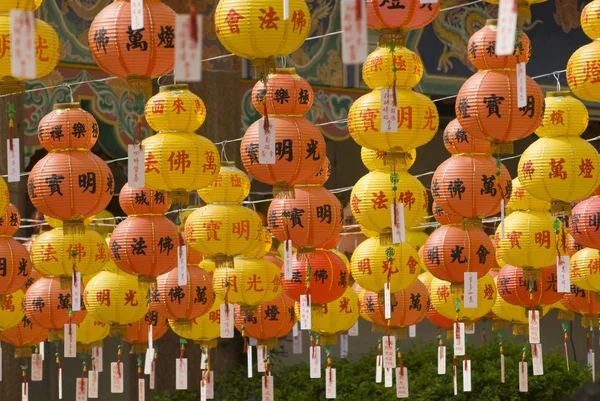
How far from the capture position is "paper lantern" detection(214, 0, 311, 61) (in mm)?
6453

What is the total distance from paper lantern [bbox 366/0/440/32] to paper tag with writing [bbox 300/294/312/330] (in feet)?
8.35

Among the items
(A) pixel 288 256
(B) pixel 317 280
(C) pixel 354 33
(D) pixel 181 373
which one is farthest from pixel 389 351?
(C) pixel 354 33

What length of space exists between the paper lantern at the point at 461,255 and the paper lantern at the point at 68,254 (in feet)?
7.58

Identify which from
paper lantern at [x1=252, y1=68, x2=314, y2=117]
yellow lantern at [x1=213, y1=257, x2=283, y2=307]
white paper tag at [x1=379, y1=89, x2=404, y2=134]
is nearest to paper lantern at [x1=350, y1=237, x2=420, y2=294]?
yellow lantern at [x1=213, y1=257, x2=283, y2=307]

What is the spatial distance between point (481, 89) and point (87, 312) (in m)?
4.02

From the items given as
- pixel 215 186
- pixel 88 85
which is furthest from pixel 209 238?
pixel 88 85

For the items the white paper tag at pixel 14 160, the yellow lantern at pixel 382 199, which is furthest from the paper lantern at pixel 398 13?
the white paper tag at pixel 14 160

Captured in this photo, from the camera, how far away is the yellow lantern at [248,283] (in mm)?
9352

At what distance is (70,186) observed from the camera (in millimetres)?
7918

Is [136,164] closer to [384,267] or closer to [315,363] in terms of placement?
[384,267]

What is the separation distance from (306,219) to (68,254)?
1.87 m

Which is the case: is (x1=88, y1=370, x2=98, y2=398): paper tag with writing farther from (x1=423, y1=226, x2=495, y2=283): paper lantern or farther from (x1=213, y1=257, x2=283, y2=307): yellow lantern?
(x1=423, y1=226, x2=495, y2=283): paper lantern

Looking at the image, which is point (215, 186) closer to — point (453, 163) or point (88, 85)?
point (453, 163)

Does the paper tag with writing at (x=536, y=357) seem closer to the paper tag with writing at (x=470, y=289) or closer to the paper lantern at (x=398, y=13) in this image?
the paper tag with writing at (x=470, y=289)
